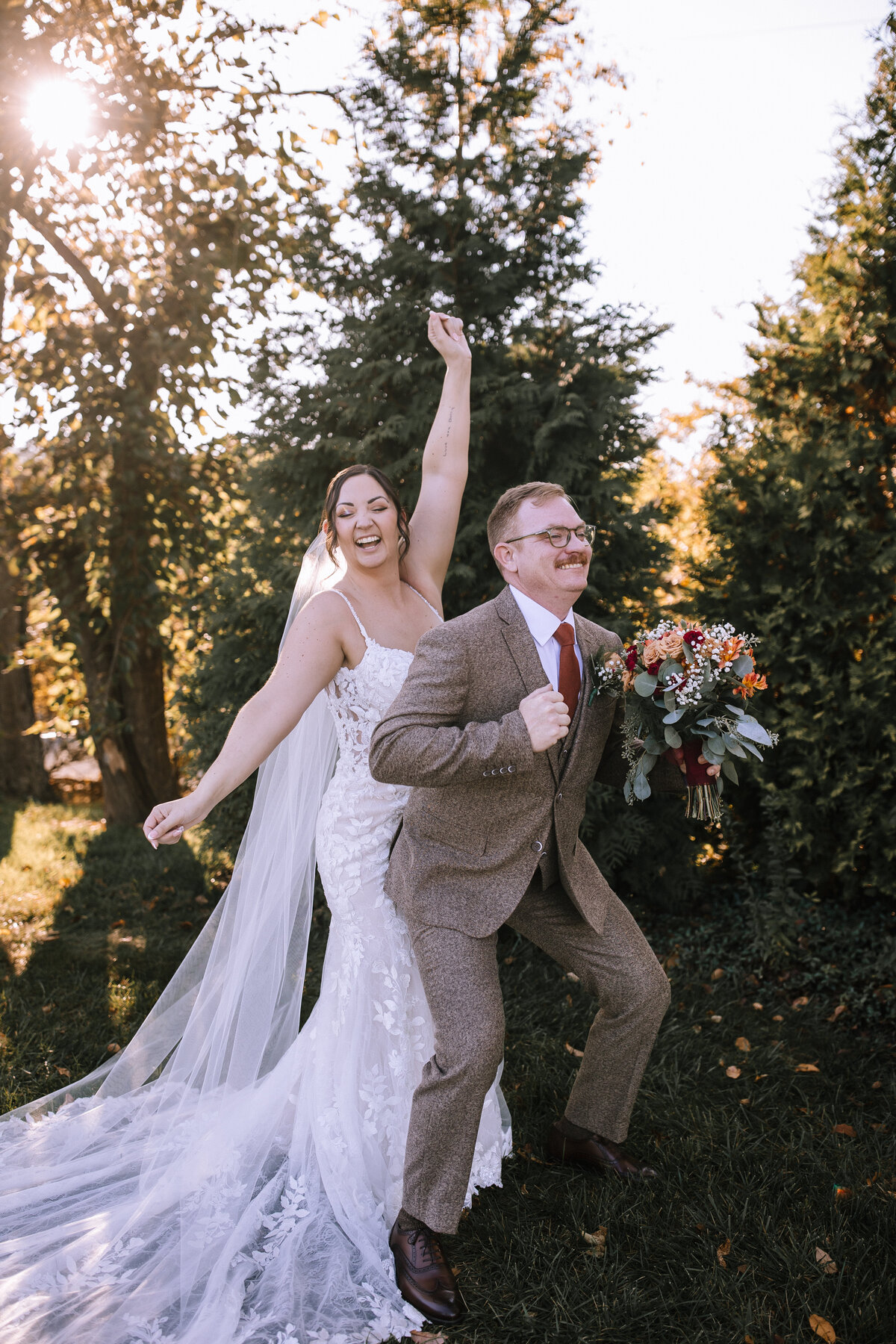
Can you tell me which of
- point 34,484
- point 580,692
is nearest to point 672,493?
point 580,692

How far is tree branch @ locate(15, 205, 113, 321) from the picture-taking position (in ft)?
26.3

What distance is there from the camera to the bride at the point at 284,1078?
259cm

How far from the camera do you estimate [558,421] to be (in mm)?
5215

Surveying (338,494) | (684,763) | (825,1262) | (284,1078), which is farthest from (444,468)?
(825,1262)

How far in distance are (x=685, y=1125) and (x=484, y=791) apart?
167 cm

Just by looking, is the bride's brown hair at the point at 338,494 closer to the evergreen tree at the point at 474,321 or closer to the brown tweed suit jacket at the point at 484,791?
the brown tweed suit jacket at the point at 484,791

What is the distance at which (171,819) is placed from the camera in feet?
8.93

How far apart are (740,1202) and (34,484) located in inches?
376

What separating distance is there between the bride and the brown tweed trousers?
0.30 m

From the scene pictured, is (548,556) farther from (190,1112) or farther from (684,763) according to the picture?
(190,1112)

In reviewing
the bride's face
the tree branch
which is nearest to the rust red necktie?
A: the bride's face

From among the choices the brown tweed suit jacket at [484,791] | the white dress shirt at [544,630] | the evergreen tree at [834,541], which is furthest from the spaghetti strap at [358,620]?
the evergreen tree at [834,541]

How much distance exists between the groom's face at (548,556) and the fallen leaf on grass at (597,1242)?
190cm

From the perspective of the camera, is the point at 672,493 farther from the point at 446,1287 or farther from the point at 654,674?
the point at 446,1287
